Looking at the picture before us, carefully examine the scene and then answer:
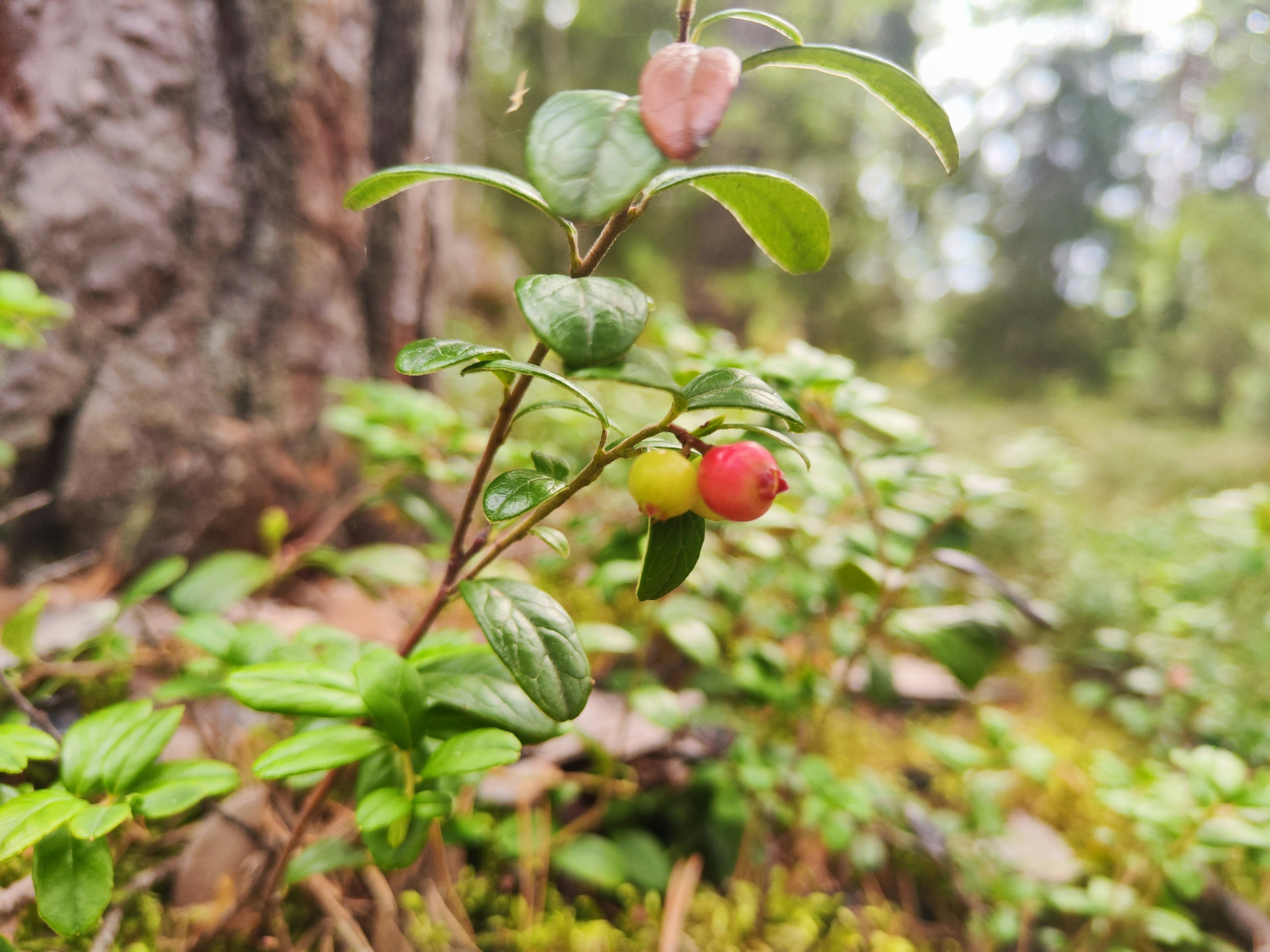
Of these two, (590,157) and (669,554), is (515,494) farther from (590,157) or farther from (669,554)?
(590,157)

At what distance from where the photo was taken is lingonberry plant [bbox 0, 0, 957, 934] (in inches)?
14.8

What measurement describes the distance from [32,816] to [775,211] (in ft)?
2.38

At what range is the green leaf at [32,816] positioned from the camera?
1.42 ft

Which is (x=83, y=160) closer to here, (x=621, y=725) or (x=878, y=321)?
(x=621, y=725)

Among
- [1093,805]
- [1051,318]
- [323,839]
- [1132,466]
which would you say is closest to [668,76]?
[323,839]

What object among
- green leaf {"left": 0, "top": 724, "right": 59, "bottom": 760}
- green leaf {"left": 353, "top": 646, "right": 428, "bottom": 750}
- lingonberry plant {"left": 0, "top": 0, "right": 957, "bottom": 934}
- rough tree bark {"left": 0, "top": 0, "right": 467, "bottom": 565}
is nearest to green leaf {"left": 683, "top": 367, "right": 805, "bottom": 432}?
lingonberry plant {"left": 0, "top": 0, "right": 957, "bottom": 934}

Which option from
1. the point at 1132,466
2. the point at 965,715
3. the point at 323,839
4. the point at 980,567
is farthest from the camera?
the point at 1132,466

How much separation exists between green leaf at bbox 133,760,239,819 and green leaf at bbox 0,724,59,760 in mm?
77

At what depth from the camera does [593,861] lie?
947 mm

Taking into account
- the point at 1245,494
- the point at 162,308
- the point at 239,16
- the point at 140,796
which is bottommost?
the point at 140,796

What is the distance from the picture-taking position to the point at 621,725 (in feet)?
3.45

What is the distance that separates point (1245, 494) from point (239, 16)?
7.90 feet

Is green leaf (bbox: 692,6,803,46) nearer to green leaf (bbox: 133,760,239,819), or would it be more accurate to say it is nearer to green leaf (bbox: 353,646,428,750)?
green leaf (bbox: 353,646,428,750)

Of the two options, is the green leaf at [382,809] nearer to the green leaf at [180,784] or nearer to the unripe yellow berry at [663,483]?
the green leaf at [180,784]
